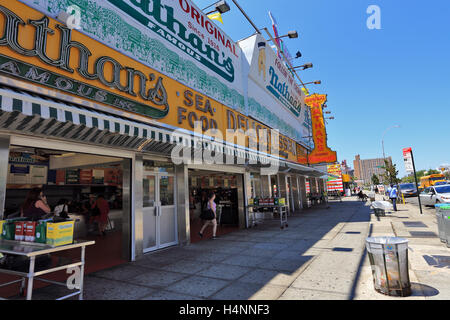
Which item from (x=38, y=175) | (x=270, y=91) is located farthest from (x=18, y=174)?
(x=270, y=91)

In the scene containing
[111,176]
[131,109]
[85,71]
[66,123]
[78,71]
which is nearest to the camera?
[66,123]

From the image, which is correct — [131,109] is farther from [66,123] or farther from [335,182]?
[335,182]

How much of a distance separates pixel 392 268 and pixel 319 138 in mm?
16846

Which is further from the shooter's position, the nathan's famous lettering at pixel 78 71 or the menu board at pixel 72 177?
the menu board at pixel 72 177

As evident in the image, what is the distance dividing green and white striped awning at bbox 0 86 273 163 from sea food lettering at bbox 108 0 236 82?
3441mm

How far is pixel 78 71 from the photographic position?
506 centimetres

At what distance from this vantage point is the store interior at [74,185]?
29.7 ft

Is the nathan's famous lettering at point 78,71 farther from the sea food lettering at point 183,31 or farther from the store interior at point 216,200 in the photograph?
the store interior at point 216,200

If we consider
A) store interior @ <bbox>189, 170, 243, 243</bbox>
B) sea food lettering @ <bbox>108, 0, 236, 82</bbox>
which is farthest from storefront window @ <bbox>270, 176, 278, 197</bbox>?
sea food lettering @ <bbox>108, 0, 236, 82</bbox>

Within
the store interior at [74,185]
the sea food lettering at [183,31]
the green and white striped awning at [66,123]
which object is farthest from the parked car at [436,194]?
the store interior at [74,185]

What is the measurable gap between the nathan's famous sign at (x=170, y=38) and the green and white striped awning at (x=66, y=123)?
2.21 metres

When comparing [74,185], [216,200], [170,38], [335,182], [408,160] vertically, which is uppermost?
[170,38]

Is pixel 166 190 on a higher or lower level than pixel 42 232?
higher
